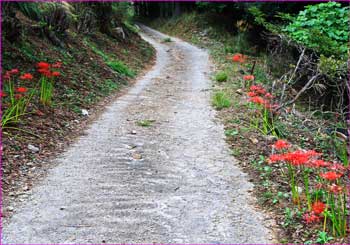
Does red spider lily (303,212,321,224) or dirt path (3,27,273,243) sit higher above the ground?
red spider lily (303,212,321,224)

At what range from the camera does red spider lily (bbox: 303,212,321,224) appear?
324cm

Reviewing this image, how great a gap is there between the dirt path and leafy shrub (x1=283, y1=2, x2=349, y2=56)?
327cm

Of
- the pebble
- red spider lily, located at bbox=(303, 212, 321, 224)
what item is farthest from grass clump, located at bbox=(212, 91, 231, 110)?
red spider lily, located at bbox=(303, 212, 321, 224)

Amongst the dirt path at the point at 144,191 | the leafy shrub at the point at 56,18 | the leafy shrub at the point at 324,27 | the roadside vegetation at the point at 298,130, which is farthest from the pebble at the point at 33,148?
the leafy shrub at the point at 324,27

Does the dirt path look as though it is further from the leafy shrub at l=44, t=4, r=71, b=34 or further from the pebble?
the leafy shrub at l=44, t=4, r=71, b=34

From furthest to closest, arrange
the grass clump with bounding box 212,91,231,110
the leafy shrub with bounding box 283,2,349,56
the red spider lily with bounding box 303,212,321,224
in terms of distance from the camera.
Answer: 1. the leafy shrub with bounding box 283,2,349,56
2. the grass clump with bounding box 212,91,231,110
3. the red spider lily with bounding box 303,212,321,224

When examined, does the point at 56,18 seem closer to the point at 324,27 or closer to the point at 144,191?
the point at 324,27

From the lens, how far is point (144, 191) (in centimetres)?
404

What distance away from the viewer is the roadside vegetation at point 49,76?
4.91m

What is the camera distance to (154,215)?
3.54 metres

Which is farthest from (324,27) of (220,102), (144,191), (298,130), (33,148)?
(33,148)

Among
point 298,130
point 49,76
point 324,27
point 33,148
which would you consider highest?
point 324,27

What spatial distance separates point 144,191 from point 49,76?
3169 millimetres

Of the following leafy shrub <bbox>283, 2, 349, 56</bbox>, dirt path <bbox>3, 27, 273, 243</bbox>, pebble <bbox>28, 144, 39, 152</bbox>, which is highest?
leafy shrub <bbox>283, 2, 349, 56</bbox>
